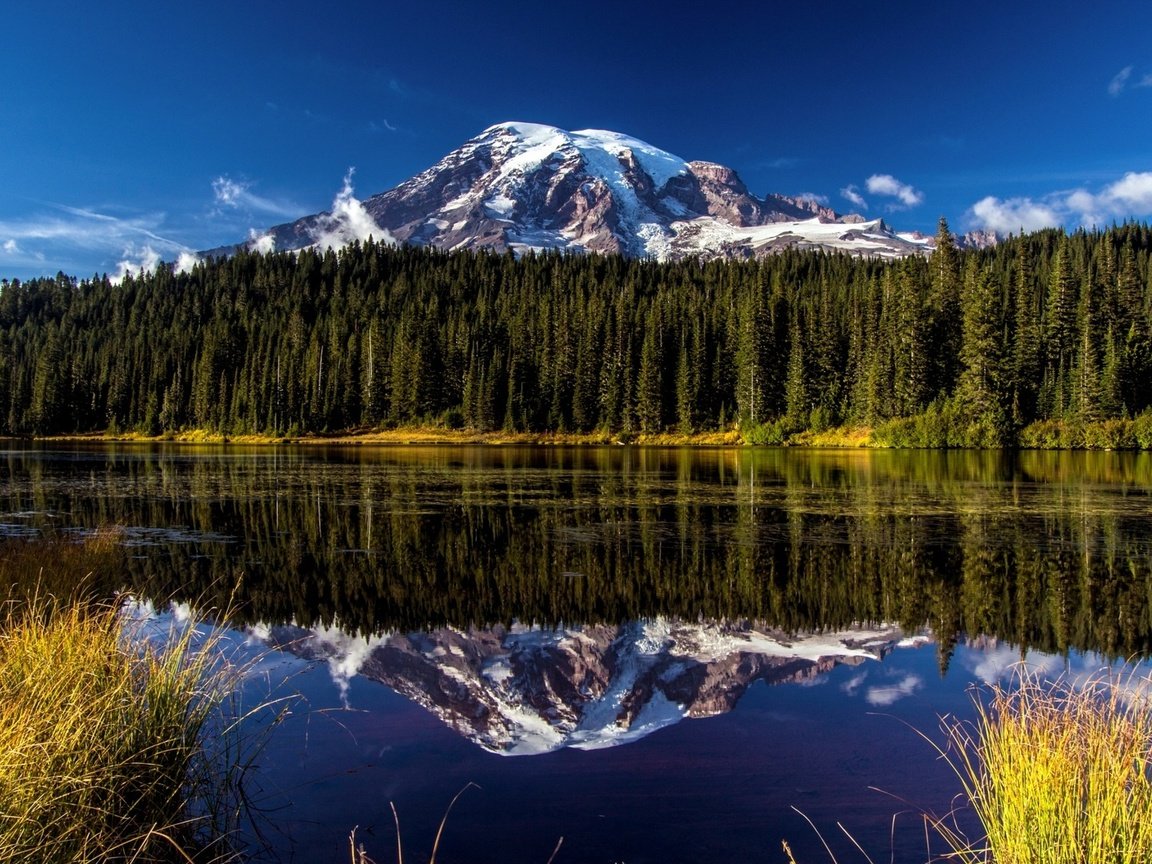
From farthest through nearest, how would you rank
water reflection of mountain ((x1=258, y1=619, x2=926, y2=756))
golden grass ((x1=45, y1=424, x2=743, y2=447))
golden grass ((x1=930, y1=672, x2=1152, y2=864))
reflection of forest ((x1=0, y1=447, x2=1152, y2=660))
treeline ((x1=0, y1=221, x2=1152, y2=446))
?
golden grass ((x1=45, y1=424, x2=743, y2=447)) < treeline ((x1=0, y1=221, x2=1152, y2=446)) < reflection of forest ((x1=0, y1=447, x2=1152, y2=660)) < water reflection of mountain ((x1=258, y1=619, x2=926, y2=756)) < golden grass ((x1=930, y1=672, x2=1152, y2=864))

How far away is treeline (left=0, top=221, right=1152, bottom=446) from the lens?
91438 mm

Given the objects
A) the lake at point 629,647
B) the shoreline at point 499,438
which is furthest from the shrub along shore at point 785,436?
the lake at point 629,647

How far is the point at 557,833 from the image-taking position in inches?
313

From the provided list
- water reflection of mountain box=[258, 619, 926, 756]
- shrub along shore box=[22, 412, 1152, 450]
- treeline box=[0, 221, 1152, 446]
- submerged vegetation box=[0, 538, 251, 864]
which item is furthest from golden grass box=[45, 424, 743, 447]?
submerged vegetation box=[0, 538, 251, 864]

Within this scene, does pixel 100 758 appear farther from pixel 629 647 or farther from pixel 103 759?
pixel 629 647

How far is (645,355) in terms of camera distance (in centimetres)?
11894

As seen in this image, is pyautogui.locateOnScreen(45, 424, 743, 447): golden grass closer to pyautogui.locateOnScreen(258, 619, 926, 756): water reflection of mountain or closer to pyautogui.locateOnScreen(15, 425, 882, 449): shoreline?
pyautogui.locateOnScreen(15, 425, 882, 449): shoreline

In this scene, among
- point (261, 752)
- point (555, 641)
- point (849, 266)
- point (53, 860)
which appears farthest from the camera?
point (849, 266)

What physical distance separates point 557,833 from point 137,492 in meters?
38.5

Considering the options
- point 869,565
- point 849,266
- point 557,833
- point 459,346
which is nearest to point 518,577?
point 869,565

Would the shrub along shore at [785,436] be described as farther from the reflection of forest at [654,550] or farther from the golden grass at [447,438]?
the reflection of forest at [654,550]

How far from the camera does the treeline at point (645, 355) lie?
9144cm

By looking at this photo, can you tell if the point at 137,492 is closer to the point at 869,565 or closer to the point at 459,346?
the point at 869,565

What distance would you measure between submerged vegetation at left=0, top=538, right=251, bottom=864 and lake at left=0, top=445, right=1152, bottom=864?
2.60ft
